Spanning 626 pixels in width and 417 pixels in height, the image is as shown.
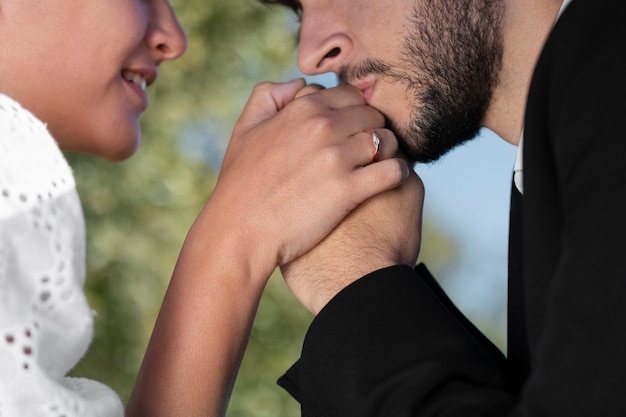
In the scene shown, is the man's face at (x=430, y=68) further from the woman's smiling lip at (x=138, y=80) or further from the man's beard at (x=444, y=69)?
the woman's smiling lip at (x=138, y=80)

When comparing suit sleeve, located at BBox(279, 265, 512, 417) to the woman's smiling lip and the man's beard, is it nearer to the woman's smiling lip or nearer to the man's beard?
the man's beard

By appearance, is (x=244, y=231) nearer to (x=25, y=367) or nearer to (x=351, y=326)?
(x=351, y=326)

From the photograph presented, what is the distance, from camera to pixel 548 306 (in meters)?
0.98

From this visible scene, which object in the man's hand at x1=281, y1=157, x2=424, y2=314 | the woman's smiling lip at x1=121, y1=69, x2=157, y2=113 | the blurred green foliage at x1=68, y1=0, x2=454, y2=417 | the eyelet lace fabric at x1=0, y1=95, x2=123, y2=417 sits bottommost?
the blurred green foliage at x1=68, y1=0, x2=454, y2=417

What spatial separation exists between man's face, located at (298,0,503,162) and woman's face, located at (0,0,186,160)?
16.4 inches

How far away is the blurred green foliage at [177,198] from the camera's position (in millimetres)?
4031

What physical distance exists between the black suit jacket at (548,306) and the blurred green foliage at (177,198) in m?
2.70

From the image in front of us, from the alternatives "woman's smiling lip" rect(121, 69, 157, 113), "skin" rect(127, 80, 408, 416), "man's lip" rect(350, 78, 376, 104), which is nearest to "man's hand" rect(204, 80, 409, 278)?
"skin" rect(127, 80, 408, 416)

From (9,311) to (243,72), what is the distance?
130 inches

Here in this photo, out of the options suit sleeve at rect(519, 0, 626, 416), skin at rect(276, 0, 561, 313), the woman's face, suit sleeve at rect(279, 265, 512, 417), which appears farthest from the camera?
skin at rect(276, 0, 561, 313)

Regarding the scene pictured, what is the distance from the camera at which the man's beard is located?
1.70 metres

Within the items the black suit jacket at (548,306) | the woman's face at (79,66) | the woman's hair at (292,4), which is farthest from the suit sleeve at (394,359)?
the woman's hair at (292,4)

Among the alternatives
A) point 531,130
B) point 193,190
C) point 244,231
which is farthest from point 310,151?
point 193,190

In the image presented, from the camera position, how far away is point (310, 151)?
151cm
